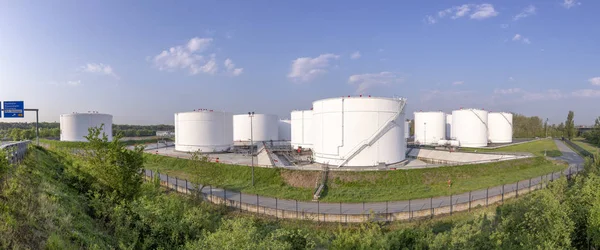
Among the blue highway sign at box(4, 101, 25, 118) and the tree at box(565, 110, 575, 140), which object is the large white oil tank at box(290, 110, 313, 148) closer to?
the blue highway sign at box(4, 101, 25, 118)

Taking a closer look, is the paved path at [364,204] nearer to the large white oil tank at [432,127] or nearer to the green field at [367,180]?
the green field at [367,180]

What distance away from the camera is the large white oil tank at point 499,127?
6738 centimetres

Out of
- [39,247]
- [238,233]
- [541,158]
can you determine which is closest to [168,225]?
[39,247]

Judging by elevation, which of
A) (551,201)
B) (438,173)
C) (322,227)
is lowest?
(322,227)

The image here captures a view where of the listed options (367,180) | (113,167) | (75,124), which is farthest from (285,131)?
(113,167)

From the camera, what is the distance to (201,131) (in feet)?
175

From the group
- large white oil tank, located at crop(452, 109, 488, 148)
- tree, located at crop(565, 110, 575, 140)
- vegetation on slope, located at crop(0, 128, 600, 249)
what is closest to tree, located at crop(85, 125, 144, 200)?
vegetation on slope, located at crop(0, 128, 600, 249)

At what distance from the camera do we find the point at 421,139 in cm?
7106

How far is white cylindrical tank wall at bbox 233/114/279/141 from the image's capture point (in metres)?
70.5

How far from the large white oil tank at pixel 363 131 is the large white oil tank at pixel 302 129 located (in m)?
20.2

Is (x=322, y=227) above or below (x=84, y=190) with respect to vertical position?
below

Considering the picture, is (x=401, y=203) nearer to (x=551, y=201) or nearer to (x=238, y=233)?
(x=551, y=201)

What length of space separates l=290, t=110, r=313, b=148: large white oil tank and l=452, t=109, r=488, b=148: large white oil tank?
32572 mm

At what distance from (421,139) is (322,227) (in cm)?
5656
